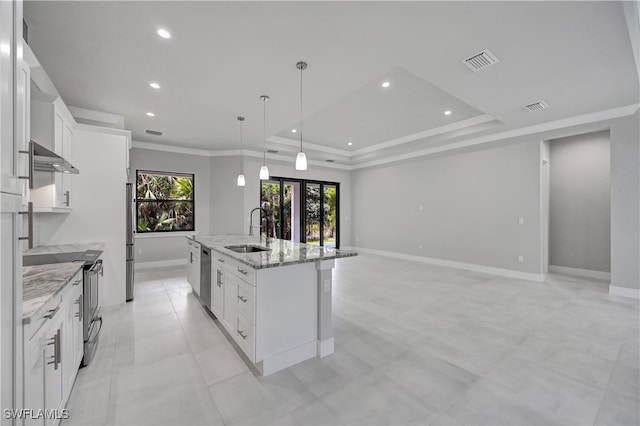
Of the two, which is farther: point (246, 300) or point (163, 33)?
point (163, 33)

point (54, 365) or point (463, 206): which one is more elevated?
point (463, 206)

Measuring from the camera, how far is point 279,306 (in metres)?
2.23

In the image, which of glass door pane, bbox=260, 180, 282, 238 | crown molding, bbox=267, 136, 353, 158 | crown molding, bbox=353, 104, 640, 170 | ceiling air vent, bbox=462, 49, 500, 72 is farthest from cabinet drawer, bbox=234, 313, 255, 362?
crown molding, bbox=353, 104, 640, 170

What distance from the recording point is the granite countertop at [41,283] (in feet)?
4.01

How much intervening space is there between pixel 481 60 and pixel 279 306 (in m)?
3.23

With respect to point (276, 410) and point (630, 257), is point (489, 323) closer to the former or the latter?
point (276, 410)

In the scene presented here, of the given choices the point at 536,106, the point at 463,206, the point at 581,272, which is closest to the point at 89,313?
the point at 536,106

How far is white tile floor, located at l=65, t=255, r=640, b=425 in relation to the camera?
5.79 ft

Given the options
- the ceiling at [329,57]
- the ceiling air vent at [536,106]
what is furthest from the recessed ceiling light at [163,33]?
the ceiling air vent at [536,106]

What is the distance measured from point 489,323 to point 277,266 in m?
2.66

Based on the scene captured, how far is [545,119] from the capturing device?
4.70 metres

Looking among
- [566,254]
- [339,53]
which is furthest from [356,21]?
[566,254]

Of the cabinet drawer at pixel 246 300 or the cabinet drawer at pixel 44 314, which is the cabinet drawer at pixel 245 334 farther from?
the cabinet drawer at pixel 44 314

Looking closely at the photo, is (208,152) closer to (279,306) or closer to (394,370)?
(279,306)
